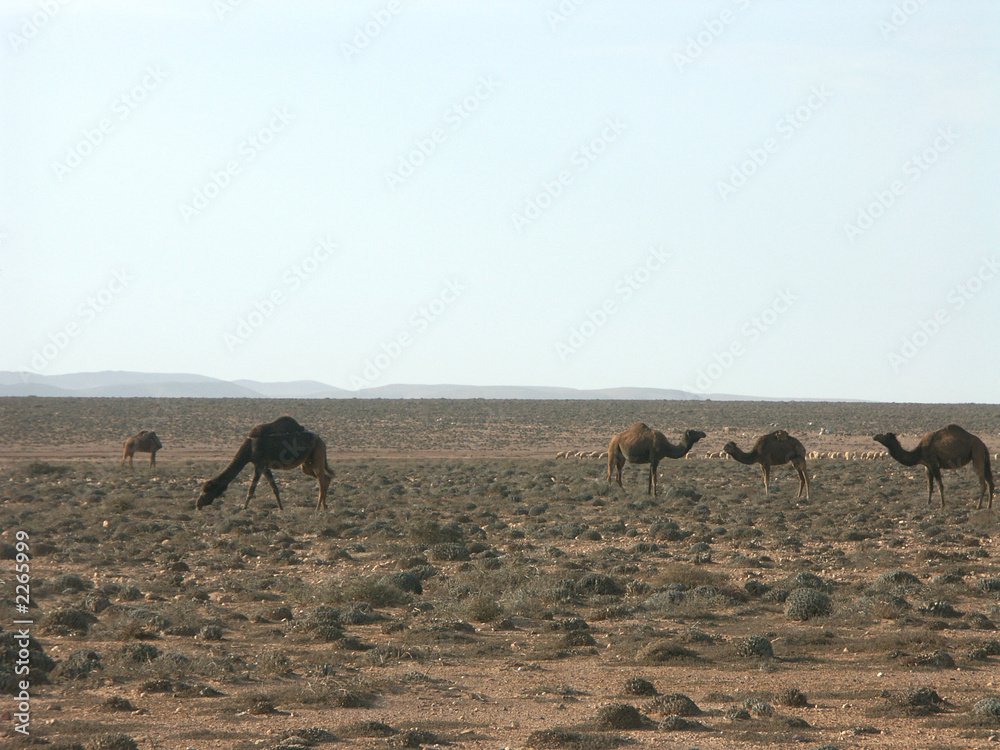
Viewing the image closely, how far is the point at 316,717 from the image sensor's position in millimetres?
10234

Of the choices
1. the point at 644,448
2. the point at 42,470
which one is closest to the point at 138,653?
the point at 644,448

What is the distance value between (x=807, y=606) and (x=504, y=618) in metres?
4.39

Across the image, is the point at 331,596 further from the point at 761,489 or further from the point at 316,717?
the point at 761,489

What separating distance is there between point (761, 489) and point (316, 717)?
1012 inches

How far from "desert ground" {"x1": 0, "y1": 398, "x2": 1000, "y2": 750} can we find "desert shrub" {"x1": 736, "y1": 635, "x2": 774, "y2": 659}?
0.04 metres

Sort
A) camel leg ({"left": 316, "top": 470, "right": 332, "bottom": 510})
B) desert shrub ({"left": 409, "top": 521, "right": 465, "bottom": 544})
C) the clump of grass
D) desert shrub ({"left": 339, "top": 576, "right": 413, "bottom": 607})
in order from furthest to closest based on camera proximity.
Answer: the clump of grass < camel leg ({"left": 316, "top": 470, "right": 332, "bottom": 510}) < desert shrub ({"left": 409, "top": 521, "right": 465, "bottom": 544}) < desert shrub ({"left": 339, "top": 576, "right": 413, "bottom": 607})

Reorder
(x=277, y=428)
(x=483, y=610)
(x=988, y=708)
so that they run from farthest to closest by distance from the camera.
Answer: (x=277, y=428) → (x=483, y=610) → (x=988, y=708)

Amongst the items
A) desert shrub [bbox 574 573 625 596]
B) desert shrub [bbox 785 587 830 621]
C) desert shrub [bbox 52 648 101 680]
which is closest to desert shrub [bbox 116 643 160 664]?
desert shrub [bbox 52 648 101 680]

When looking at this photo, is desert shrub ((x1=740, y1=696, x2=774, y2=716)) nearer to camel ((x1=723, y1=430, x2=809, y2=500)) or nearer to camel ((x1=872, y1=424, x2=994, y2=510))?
camel ((x1=872, y1=424, x2=994, y2=510))

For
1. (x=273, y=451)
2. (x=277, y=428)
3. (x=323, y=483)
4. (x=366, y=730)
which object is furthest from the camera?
(x=323, y=483)

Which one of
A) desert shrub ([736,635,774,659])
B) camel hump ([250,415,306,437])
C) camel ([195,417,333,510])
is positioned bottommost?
desert shrub ([736,635,774,659])

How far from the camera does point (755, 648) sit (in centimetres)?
1267

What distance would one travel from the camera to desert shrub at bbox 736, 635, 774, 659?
12617 millimetres

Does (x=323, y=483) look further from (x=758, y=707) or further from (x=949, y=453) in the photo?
(x=758, y=707)
